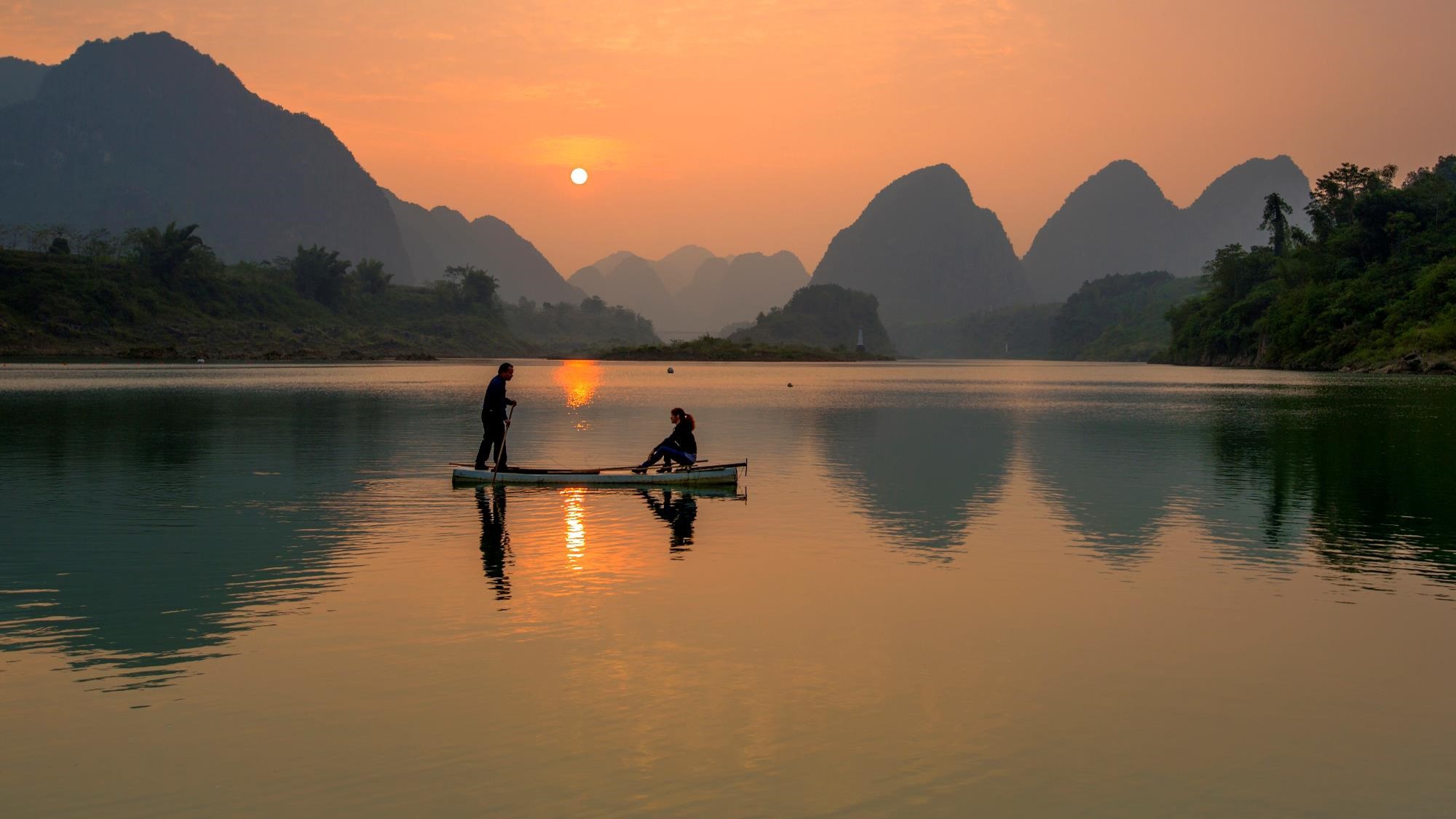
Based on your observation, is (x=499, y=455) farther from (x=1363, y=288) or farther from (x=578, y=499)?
(x=1363, y=288)

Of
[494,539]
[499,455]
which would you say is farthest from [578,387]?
[494,539]

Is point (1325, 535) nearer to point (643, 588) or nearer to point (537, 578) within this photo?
point (643, 588)

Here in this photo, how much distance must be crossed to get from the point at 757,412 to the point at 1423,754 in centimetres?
5936

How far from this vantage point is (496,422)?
103 feet

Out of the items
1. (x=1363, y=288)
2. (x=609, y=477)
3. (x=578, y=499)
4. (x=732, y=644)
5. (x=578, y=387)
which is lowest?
(x=732, y=644)

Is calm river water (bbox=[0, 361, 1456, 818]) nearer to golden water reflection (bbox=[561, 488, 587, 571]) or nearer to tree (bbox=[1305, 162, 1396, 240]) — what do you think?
golden water reflection (bbox=[561, 488, 587, 571])

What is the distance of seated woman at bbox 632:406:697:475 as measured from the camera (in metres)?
31.1

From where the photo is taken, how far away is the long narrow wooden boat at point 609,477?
3056cm

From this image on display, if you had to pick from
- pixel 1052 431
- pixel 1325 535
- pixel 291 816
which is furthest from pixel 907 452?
pixel 291 816

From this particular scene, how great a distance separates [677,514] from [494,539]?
5274mm

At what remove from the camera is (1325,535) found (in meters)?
23.2

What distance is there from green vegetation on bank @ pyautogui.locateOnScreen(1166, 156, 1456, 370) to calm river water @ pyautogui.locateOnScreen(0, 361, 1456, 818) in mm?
110796

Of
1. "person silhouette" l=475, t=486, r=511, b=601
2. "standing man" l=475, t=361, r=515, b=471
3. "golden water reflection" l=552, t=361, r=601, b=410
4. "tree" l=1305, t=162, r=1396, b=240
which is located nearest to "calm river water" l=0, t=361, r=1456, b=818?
"person silhouette" l=475, t=486, r=511, b=601

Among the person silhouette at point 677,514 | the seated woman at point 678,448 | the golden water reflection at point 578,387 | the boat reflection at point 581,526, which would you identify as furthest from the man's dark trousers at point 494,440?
the golden water reflection at point 578,387
